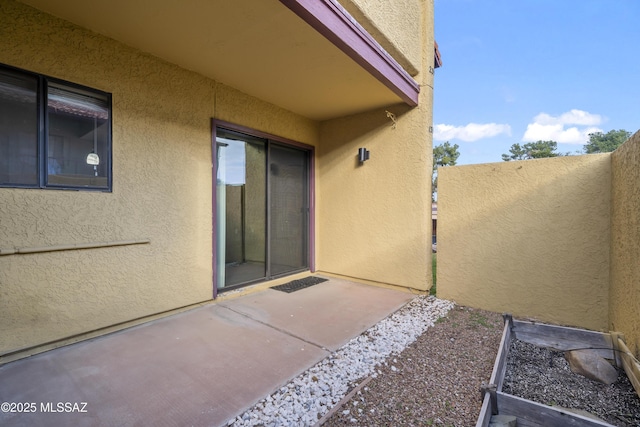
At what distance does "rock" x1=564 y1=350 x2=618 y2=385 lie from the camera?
223 cm

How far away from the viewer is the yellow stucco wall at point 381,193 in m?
4.54

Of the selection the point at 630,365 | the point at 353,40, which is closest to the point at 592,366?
the point at 630,365

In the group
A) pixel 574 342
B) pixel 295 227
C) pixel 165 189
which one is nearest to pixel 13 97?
pixel 165 189

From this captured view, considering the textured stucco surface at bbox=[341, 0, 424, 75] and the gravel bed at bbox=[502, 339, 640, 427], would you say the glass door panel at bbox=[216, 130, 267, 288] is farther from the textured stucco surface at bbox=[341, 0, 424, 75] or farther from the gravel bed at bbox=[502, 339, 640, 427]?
the gravel bed at bbox=[502, 339, 640, 427]

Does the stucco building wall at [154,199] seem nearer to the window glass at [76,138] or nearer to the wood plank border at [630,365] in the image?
the window glass at [76,138]

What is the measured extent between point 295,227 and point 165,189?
256cm

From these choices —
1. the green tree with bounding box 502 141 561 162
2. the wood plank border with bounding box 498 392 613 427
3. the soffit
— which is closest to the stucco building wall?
the soffit

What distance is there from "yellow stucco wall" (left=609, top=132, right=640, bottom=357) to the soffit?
2.77 meters

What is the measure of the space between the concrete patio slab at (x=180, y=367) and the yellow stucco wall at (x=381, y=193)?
51.8 inches

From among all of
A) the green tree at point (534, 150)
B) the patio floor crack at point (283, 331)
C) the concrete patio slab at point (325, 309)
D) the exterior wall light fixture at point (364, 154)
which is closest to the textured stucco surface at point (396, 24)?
the exterior wall light fixture at point (364, 154)

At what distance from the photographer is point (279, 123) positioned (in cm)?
498

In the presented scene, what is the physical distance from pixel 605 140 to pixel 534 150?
5861 millimetres

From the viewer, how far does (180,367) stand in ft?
7.89

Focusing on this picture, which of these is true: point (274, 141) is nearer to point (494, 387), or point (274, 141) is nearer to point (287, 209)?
point (287, 209)
